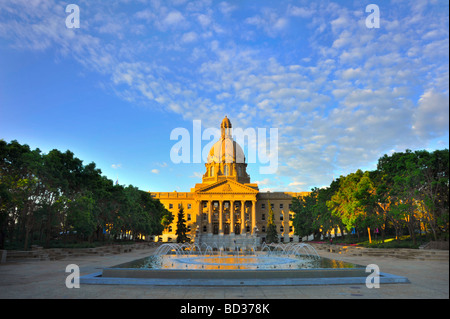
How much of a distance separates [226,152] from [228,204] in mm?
19632

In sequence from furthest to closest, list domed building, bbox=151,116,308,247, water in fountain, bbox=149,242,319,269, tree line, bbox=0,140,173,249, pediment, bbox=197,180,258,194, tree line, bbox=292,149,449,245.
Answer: pediment, bbox=197,180,258,194, domed building, bbox=151,116,308,247, tree line, bbox=292,149,449,245, tree line, bbox=0,140,173,249, water in fountain, bbox=149,242,319,269

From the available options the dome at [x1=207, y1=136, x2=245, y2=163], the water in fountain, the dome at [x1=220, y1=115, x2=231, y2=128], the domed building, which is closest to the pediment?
the domed building

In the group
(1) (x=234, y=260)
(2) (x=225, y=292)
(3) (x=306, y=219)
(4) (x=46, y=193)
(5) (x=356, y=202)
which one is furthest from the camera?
(3) (x=306, y=219)

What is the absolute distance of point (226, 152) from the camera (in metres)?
107

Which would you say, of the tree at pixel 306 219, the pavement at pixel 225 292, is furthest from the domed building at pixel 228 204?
the pavement at pixel 225 292

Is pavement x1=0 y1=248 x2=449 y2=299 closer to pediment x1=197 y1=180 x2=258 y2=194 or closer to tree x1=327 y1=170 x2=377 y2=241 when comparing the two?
tree x1=327 y1=170 x2=377 y2=241

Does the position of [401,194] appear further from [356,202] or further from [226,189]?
[226,189]

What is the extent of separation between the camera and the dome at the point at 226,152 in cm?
10575

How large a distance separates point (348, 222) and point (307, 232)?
83.9ft

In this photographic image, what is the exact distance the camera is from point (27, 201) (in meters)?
29.2

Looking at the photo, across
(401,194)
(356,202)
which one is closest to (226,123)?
(356,202)

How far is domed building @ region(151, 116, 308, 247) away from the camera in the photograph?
284 feet

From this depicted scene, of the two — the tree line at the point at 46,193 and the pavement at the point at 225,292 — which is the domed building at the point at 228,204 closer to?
the tree line at the point at 46,193
